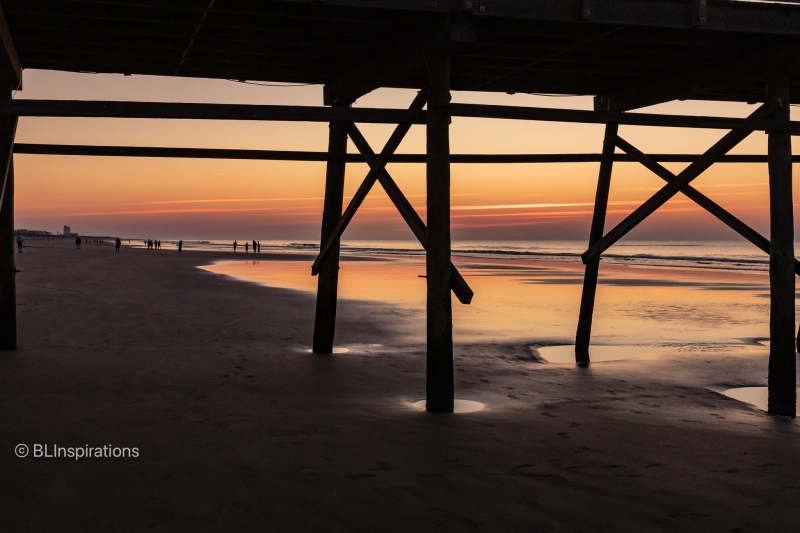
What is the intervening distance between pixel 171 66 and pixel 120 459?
4877 millimetres

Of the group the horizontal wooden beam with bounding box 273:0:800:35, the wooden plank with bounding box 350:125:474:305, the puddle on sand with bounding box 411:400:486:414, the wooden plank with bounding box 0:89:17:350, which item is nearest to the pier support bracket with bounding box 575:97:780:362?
the horizontal wooden beam with bounding box 273:0:800:35

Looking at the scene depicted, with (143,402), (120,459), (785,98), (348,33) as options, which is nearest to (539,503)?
(120,459)

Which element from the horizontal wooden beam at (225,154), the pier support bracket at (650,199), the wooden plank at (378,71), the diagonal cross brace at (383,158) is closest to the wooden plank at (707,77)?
the pier support bracket at (650,199)

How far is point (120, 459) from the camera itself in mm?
4832

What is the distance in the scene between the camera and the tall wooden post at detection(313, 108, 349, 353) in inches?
382

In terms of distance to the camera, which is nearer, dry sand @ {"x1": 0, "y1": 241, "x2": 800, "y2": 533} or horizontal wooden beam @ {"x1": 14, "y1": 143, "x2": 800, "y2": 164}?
dry sand @ {"x1": 0, "y1": 241, "x2": 800, "y2": 533}

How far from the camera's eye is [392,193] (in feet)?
25.8

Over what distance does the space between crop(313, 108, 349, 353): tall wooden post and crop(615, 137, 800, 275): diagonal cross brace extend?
3543 mm

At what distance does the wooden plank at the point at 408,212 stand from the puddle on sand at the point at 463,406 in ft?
3.28

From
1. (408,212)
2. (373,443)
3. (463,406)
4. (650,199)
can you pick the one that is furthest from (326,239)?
(373,443)

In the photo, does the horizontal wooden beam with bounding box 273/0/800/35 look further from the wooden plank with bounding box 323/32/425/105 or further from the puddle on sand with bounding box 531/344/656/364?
the puddle on sand with bounding box 531/344/656/364

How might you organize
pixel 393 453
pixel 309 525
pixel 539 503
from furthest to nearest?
pixel 393 453, pixel 539 503, pixel 309 525

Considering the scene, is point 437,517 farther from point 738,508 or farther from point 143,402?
point 143,402

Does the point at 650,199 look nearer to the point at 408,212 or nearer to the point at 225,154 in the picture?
the point at 408,212
